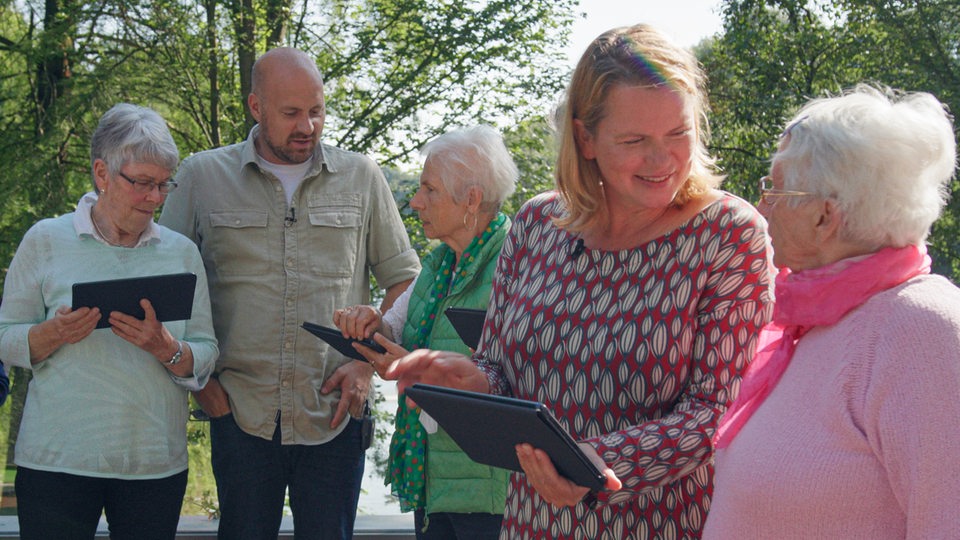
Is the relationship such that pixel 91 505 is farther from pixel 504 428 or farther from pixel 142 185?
pixel 504 428

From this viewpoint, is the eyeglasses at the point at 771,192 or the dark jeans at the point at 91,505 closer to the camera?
the eyeglasses at the point at 771,192

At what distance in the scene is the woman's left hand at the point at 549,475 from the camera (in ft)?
6.24

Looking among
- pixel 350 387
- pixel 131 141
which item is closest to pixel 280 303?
pixel 350 387

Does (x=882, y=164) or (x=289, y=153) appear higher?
(x=882, y=164)

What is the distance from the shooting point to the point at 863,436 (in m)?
1.64

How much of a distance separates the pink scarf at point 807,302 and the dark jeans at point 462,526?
134 centimetres

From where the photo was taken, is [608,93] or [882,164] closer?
[882,164]

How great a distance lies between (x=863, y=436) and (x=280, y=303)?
251 cm

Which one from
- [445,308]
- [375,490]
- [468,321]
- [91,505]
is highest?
[468,321]

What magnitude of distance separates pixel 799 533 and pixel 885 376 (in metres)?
0.31

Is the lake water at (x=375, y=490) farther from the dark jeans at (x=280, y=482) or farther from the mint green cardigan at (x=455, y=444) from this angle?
the mint green cardigan at (x=455, y=444)

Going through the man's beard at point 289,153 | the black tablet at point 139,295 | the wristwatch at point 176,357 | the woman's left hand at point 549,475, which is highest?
the man's beard at point 289,153

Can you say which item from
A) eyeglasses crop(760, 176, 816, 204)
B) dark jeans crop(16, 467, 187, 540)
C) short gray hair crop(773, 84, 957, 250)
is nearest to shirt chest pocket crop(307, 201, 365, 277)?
dark jeans crop(16, 467, 187, 540)

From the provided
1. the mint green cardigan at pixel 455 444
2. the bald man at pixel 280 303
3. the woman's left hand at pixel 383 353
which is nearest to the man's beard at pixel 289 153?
the bald man at pixel 280 303
